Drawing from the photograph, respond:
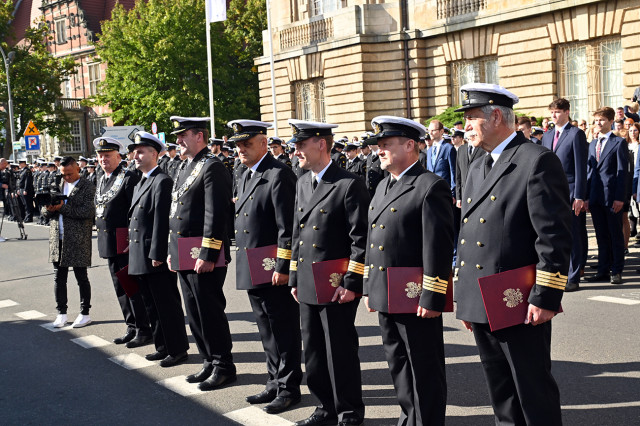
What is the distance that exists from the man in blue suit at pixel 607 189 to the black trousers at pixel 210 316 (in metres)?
5.28

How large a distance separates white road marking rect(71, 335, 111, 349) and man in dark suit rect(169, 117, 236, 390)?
1.91m

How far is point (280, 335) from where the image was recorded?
5.82 meters

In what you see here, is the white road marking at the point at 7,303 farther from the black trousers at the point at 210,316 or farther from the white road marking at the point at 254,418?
the white road marking at the point at 254,418

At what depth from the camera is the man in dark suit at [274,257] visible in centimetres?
576

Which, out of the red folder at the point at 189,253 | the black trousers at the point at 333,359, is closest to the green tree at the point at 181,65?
the red folder at the point at 189,253

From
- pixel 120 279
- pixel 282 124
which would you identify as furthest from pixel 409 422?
pixel 282 124

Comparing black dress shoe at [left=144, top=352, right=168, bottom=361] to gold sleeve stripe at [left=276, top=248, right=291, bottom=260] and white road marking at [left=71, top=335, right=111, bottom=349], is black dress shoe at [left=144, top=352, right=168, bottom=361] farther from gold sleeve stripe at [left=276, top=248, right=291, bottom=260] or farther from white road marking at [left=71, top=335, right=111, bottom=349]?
gold sleeve stripe at [left=276, top=248, right=291, bottom=260]

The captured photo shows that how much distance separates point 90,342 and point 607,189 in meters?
6.48

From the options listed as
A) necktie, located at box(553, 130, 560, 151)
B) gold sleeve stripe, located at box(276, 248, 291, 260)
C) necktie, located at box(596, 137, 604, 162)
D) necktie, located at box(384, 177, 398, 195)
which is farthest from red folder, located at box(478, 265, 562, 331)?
necktie, located at box(596, 137, 604, 162)

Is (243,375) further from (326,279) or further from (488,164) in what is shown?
(488,164)

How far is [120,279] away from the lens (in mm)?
7648

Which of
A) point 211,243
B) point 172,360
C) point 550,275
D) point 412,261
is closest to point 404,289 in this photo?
point 412,261

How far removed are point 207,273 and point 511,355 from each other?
311 centimetres

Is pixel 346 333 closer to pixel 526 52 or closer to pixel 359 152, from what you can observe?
pixel 359 152
